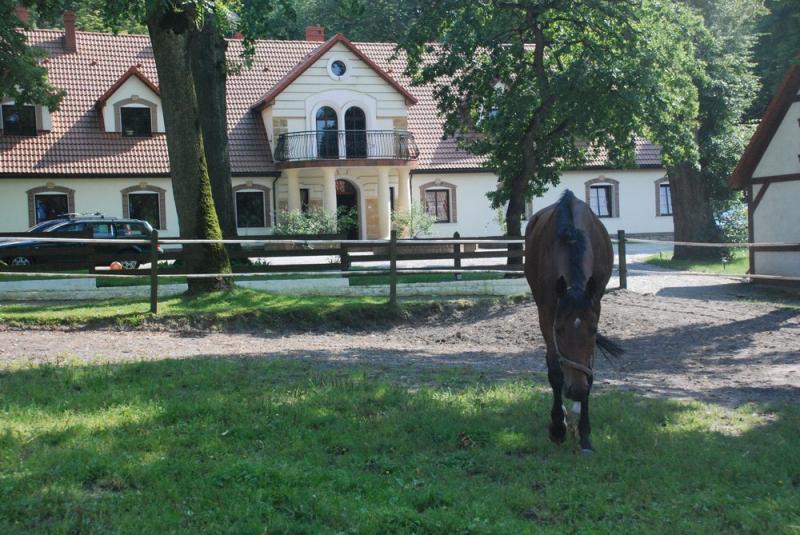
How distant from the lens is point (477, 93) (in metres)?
20.9

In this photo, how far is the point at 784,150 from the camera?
70.7 ft

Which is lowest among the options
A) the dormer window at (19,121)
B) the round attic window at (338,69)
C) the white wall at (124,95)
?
the dormer window at (19,121)

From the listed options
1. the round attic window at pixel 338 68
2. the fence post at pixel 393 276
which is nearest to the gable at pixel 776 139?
the fence post at pixel 393 276

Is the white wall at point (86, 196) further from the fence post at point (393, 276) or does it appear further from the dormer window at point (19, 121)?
the fence post at point (393, 276)

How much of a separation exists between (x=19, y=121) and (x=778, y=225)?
2713 cm

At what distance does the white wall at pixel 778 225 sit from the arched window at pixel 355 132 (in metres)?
18.2

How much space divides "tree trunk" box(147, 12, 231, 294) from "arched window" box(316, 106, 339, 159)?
19.4 meters

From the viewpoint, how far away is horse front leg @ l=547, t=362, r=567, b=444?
23.2ft

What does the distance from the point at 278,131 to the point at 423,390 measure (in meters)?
29.3

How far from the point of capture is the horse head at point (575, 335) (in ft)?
21.2

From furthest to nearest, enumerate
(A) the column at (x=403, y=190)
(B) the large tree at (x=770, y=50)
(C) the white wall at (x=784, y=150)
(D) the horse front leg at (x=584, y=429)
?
(B) the large tree at (x=770, y=50)
(A) the column at (x=403, y=190)
(C) the white wall at (x=784, y=150)
(D) the horse front leg at (x=584, y=429)

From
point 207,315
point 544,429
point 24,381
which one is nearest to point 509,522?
point 544,429

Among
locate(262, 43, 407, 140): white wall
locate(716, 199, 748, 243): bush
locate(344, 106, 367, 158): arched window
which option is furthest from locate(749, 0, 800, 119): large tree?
locate(344, 106, 367, 158): arched window

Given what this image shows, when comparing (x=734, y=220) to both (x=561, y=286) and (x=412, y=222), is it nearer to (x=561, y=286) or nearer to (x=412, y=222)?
(x=412, y=222)
